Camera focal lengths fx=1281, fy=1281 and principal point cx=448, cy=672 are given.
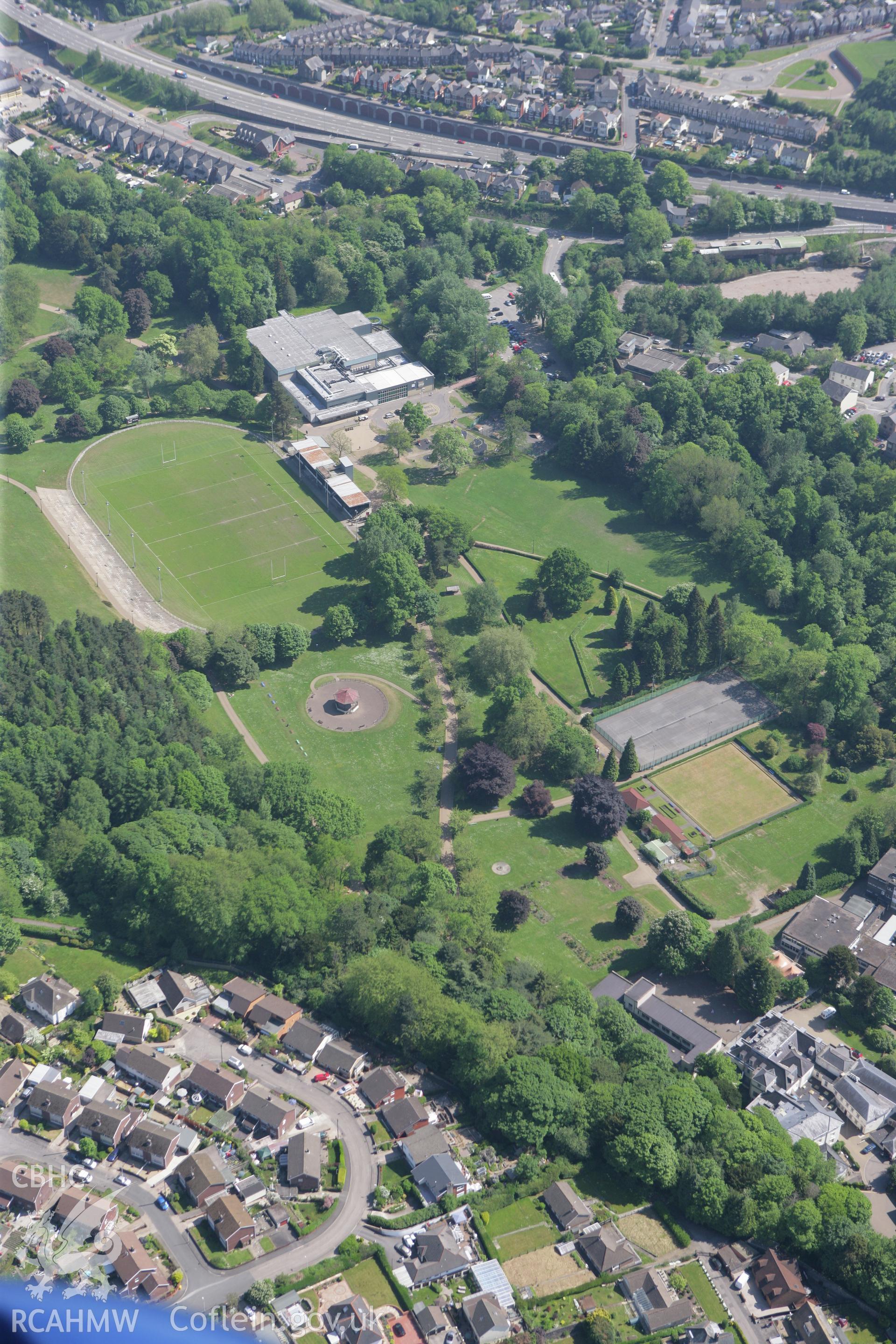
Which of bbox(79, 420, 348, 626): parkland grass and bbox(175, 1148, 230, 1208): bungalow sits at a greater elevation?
bbox(79, 420, 348, 626): parkland grass

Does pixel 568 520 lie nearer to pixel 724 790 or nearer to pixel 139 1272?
pixel 724 790

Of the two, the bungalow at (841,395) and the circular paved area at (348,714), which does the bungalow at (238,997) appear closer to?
the circular paved area at (348,714)

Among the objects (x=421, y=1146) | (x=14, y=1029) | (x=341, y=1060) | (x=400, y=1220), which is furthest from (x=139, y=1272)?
(x=14, y=1029)

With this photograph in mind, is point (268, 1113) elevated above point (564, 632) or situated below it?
below

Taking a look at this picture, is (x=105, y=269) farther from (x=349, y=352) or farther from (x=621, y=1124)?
(x=621, y=1124)

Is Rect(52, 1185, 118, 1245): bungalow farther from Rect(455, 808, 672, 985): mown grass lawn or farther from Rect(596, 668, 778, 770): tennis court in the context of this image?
Rect(596, 668, 778, 770): tennis court

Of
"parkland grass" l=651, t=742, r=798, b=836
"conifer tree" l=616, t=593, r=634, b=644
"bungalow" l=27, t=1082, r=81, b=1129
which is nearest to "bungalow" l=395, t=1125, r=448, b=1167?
"bungalow" l=27, t=1082, r=81, b=1129
